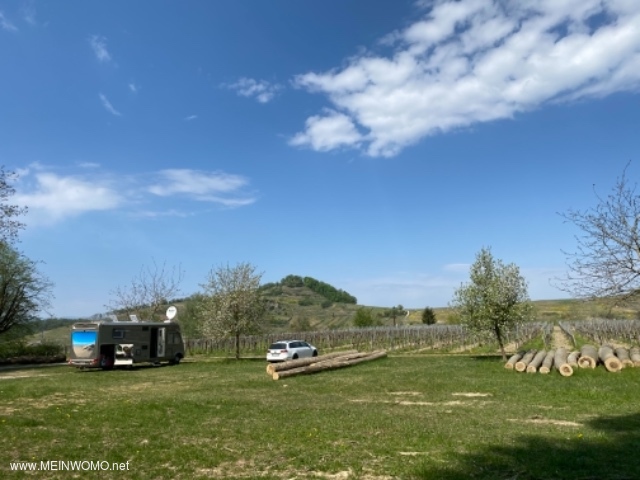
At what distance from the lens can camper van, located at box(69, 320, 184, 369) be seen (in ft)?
91.2

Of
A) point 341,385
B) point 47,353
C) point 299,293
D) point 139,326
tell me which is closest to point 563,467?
point 341,385

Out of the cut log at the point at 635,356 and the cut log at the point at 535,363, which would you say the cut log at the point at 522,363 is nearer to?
the cut log at the point at 535,363

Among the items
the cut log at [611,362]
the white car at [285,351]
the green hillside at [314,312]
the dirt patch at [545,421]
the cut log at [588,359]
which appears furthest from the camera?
the green hillside at [314,312]

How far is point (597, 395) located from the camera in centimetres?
1335

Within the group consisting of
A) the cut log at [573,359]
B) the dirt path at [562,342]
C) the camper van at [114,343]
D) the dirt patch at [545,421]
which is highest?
the camper van at [114,343]

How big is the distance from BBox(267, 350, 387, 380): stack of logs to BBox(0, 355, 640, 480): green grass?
14.9 ft

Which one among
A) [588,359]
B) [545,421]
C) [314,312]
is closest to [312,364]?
[588,359]

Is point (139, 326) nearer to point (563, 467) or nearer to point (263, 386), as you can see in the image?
point (263, 386)

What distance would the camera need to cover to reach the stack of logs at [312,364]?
21.8 metres

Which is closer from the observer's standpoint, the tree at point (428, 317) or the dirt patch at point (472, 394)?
the dirt patch at point (472, 394)

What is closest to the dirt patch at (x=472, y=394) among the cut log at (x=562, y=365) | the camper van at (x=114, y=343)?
the cut log at (x=562, y=365)

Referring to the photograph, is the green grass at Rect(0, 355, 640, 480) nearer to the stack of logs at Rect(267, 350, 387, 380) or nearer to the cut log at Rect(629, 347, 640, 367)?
the cut log at Rect(629, 347, 640, 367)

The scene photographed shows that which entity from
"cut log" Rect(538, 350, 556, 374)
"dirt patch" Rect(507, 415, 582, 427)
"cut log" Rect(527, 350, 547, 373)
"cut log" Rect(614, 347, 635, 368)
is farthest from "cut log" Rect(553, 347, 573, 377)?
"dirt patch" Rect(507, 415, 582, 427)

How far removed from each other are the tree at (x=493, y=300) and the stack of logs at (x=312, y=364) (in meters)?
6.67
